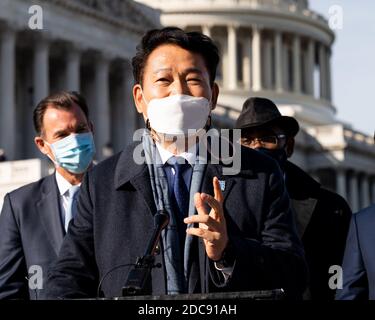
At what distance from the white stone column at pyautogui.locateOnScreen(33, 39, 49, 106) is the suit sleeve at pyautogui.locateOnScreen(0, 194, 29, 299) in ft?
180

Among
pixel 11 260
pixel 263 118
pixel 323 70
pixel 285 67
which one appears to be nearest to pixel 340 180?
pixel 285 67

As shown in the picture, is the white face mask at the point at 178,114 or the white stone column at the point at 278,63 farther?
the white stone column at the point at 278,63

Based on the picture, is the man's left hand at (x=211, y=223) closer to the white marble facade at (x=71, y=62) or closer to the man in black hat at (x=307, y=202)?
the man in black hat at (x=307, y=202)

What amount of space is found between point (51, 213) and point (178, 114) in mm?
3369

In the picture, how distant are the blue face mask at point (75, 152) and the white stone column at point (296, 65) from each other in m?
119

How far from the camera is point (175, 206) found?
714cm

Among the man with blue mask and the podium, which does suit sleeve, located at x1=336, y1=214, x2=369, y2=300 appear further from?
the man with blue mask

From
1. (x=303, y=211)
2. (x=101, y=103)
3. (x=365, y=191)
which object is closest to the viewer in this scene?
(x=303, y=211)

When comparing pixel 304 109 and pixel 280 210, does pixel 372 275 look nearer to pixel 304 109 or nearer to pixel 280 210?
pixel 280 210

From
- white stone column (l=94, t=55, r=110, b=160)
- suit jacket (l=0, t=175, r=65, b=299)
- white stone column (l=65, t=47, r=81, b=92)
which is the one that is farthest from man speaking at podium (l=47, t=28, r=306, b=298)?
white stone column (l=65, t=47, r=81, b=92)

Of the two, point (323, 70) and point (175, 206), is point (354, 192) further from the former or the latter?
point (175, 206)

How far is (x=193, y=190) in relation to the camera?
23.4 feet

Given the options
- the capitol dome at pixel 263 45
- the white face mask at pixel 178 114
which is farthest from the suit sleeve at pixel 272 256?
the capitol dome at pixel 263 45

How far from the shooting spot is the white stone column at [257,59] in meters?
125
